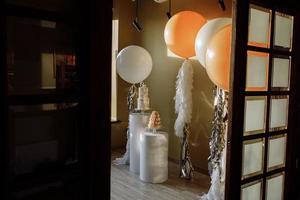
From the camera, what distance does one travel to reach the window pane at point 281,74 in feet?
7.40

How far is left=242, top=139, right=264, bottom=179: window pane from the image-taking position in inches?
83.2

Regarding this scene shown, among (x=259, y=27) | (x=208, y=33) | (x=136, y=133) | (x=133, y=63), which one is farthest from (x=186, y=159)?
(x=259, y=27)

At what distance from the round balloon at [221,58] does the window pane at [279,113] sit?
40cm

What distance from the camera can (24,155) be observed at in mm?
1111

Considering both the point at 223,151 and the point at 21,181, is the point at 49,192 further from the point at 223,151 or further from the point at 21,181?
the point at 223,151

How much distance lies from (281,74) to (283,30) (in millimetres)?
344

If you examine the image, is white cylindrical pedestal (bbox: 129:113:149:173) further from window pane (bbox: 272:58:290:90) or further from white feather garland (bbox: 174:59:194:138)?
window pane (bbox: 272:58:290:90)

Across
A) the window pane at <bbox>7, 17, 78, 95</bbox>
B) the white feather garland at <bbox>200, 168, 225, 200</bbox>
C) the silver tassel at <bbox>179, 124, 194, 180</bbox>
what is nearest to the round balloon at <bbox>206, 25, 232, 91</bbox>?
the white feather garland at <bbox>200, 168, 225, 200</bbox>

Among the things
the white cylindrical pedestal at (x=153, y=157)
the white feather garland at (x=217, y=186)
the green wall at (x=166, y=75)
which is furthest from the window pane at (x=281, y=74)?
the white cylindrical pedestal at (x=153, y=157)

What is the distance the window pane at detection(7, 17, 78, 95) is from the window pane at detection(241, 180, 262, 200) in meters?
1.52

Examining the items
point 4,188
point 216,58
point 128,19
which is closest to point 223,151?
point 216,58

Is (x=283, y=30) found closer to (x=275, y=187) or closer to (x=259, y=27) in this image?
(x=259, y=27)

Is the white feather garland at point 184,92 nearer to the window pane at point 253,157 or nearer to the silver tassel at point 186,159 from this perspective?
the silver tassel at point 186,159

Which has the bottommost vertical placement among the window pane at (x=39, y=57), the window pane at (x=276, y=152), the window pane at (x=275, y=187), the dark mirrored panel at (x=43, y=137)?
the window pane at (x=275, y=187)
